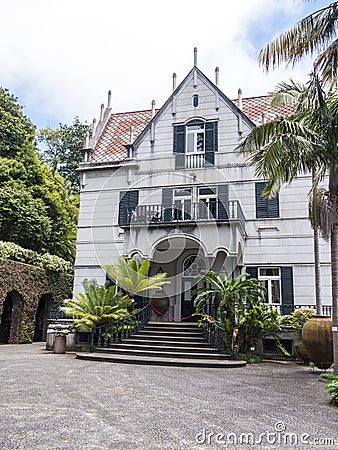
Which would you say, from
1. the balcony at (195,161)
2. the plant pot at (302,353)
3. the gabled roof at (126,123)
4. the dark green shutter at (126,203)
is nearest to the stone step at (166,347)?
the plant pot at (302,353)

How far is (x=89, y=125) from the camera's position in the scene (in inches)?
1417

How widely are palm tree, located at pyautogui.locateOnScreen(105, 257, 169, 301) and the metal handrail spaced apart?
0.76 meters

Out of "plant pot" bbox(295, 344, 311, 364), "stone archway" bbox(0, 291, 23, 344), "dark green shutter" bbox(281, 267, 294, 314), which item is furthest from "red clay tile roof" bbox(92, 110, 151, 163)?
"plant pot" bbox(295, 344, 311, 364)

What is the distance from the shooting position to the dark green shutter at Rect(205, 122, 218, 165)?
17459mm

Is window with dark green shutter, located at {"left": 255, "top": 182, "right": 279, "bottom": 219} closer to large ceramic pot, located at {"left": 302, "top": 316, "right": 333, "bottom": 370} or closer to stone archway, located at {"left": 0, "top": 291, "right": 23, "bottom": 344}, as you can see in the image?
large ceramic pot, located at {"left": 302, "top": 316, "right": 333, "bottom": 370}

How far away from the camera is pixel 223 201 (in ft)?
55.0

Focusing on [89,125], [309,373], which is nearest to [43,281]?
[309,373]

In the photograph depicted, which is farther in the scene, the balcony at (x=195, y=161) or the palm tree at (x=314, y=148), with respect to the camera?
the balcony at (x=195, y=161)

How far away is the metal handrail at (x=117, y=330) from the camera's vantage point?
13047 millimetres

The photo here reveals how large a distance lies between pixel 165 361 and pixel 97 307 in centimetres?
330

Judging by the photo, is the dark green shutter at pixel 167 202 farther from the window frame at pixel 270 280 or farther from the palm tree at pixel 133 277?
the window frame at pixel 270 280

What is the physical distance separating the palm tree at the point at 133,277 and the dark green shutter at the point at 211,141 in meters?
5.50

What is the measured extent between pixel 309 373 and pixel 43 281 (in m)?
12.8

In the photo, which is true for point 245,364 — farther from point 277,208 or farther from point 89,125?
point 89,125
